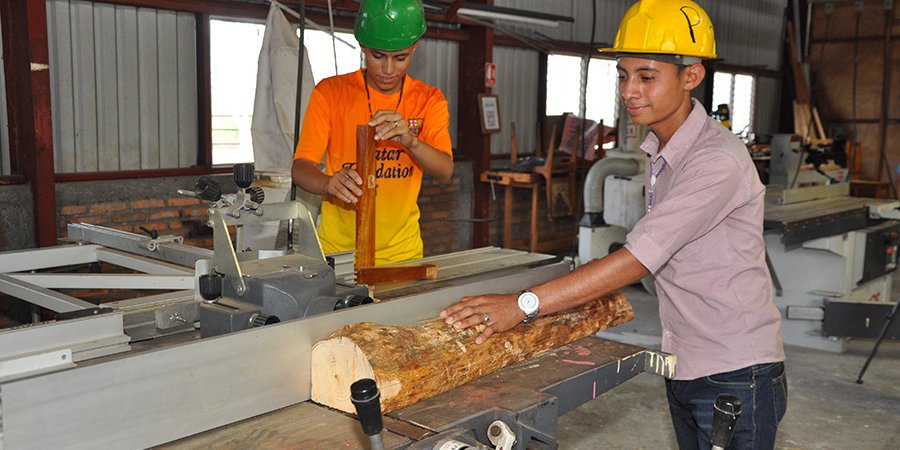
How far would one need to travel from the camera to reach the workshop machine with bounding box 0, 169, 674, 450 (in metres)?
1.23

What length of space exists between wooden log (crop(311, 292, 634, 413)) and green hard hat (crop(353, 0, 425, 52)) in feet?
2.98

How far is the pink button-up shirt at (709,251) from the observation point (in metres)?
1.68

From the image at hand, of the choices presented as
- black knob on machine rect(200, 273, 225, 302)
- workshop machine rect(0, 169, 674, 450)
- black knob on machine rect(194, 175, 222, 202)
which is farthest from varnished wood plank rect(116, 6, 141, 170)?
black knob on machine rect(200, 273, 225, 302)

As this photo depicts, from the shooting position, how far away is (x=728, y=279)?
1769 mm

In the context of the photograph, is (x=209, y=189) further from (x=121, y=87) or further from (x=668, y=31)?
(x=121, y=87)

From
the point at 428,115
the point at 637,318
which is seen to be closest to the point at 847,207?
the point at 637,318

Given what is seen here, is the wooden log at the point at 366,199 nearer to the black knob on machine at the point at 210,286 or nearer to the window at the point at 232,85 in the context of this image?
the black knob on machine at the point at 210,286

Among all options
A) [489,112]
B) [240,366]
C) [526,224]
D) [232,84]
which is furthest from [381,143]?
[526,224]

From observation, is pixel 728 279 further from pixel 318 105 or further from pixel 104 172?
pixel 104 172

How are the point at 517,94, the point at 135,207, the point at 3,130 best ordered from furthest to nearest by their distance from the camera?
the point at 517,94, the point at 135,207, the point at 3,130

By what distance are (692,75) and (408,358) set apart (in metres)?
0.91

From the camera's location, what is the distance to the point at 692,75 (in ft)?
6.00

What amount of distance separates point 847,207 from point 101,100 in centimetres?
451

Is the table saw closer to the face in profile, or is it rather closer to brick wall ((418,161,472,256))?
brick wall ((418,161,472,256))
